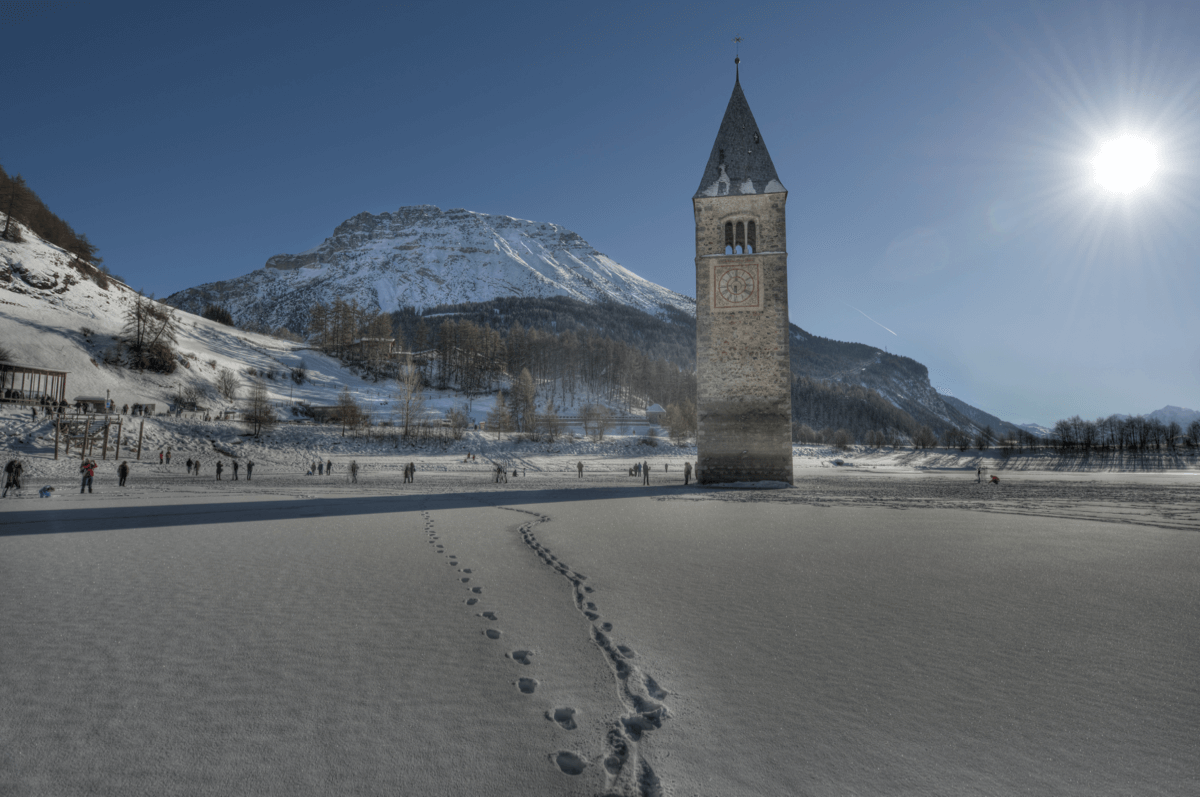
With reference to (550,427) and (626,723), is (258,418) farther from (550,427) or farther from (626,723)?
(626,723)

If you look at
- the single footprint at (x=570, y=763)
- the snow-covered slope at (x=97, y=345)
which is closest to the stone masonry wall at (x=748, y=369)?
the single footprint at (x=570, y=763)

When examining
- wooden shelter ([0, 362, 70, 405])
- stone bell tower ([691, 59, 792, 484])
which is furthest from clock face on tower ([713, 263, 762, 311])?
wooden shelter ([0, 362, 70, 405])

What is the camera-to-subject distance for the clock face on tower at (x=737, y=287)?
24531 mm

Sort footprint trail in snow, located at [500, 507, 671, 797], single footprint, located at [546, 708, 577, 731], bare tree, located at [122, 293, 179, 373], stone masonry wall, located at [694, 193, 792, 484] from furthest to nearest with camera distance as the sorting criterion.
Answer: bare tree, located at [122, 293, 179, 373], stone masonry wall, located at [694, 193, 792, 484], single footprint, located at [546, 708, 577, 731], footprint trail in snow, located at [500, 507, 671, 797]

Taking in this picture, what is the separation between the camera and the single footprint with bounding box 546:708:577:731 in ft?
9.47

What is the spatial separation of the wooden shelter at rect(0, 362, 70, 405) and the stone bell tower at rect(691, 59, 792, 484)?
157 ft

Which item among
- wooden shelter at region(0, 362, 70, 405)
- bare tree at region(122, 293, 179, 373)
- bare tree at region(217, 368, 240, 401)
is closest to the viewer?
wooden shelter at region(0, 362, 70, 405)

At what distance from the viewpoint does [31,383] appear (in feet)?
143

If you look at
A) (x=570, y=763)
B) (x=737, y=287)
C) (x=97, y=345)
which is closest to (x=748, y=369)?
(x=737, y=287)

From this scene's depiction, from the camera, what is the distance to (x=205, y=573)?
21.1 feet

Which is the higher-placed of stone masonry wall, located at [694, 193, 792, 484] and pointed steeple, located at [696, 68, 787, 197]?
pointed steeple, located at [696, 68, 787, 197]

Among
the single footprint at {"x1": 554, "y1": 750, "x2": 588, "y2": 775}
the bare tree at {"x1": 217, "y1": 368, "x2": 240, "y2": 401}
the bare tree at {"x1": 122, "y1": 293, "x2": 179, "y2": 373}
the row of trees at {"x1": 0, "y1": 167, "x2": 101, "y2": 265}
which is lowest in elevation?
the single footprint at {"x1": 554, "y1": 750, "x2": 588, "y2": 775}

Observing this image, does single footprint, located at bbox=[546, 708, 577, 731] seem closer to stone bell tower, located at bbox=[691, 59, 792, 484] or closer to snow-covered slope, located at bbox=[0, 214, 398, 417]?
stone bell tower, located at bbox=[691, 59, 792, 484]

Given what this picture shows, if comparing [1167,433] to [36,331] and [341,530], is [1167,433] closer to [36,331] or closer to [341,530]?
[341,530]
